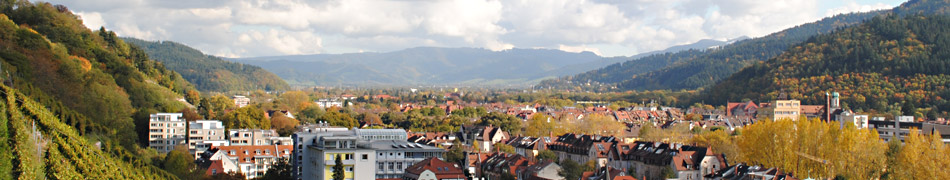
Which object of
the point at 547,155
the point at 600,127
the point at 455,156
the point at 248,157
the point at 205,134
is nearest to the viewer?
the point at 455,156

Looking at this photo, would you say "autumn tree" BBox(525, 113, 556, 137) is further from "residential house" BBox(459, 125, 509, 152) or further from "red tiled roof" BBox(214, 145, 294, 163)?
"red tiled roof" BBox(214, 145, 294, 163)

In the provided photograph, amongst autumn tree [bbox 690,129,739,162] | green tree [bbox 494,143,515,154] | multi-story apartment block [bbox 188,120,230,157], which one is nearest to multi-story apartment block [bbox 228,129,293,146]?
multi-story apartment block [bbox 188,120,230,157]

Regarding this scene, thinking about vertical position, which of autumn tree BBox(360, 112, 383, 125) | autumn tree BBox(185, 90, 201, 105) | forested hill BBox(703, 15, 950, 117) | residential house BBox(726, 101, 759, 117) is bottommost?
autumn tree BBox(360, 112, 383, 125)

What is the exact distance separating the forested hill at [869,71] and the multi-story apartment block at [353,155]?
61837 mm

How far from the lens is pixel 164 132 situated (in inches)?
2815

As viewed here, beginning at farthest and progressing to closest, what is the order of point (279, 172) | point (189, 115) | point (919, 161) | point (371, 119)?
point (371, 119) → point (189, 115) → point (279, 172) → point (919, 161)

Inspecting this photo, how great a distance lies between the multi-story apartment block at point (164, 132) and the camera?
70.9 meters

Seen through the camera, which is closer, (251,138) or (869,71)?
(251,138)

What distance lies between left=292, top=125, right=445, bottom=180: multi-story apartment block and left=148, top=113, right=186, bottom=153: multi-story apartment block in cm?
1795

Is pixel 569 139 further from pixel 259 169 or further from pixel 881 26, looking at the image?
pixel 881 26

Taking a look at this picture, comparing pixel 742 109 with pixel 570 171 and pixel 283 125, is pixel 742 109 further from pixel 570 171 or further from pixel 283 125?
pixel 570 171

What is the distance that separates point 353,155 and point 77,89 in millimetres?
24894

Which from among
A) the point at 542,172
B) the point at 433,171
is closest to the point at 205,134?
the point at 542,172

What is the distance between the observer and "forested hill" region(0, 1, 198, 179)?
113 ft
